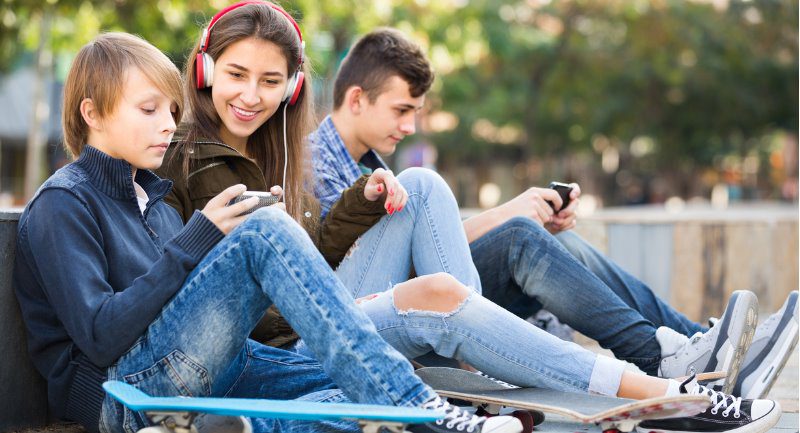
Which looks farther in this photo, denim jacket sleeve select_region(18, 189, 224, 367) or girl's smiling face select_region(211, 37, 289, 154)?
girl's smiling face select_region(211, 37, 289, 154)

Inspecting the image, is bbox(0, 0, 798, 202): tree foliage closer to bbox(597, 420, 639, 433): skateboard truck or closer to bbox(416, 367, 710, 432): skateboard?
bbox(416, 367, 710, 432): skateboard

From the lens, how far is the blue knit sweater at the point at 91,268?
8.63ft

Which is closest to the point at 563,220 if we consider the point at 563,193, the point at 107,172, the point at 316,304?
the point at 563,193

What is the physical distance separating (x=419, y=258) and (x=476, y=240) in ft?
1.59

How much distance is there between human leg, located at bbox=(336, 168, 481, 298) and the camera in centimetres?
370

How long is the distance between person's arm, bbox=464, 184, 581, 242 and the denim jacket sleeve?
174cm

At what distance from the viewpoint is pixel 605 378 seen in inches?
120

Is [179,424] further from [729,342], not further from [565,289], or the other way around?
[729,342]

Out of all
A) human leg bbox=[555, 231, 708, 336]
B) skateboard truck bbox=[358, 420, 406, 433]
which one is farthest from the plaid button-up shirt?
skateboard truck bbox=[358, 420, 406, 433]

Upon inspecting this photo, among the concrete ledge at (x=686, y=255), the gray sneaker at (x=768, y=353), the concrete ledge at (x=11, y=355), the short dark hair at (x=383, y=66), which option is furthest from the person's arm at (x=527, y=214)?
the concrete ledge at (x=686, y=255)

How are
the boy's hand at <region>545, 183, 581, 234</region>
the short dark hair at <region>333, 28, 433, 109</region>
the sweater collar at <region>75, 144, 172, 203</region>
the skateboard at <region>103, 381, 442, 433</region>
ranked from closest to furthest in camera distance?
the skateboard at <region>103, 381, 442, 433</region>
the sweater collar at <region>75, 144, 172, 203</region>
the boy's hand at <region>545, 183, 581, 234</region>
the short dark hair at <region>333, 28, 433, 109</region>

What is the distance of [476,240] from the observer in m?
4.16

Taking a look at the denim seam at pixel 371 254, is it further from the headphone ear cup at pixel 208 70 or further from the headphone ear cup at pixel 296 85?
the headphone ear cup at pixel 208 70

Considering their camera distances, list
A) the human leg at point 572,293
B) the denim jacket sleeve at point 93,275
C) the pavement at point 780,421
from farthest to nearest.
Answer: the human leg at point 572,293 < the pavement at point 780,421 < the denim jacket sleeve at point 93,275
